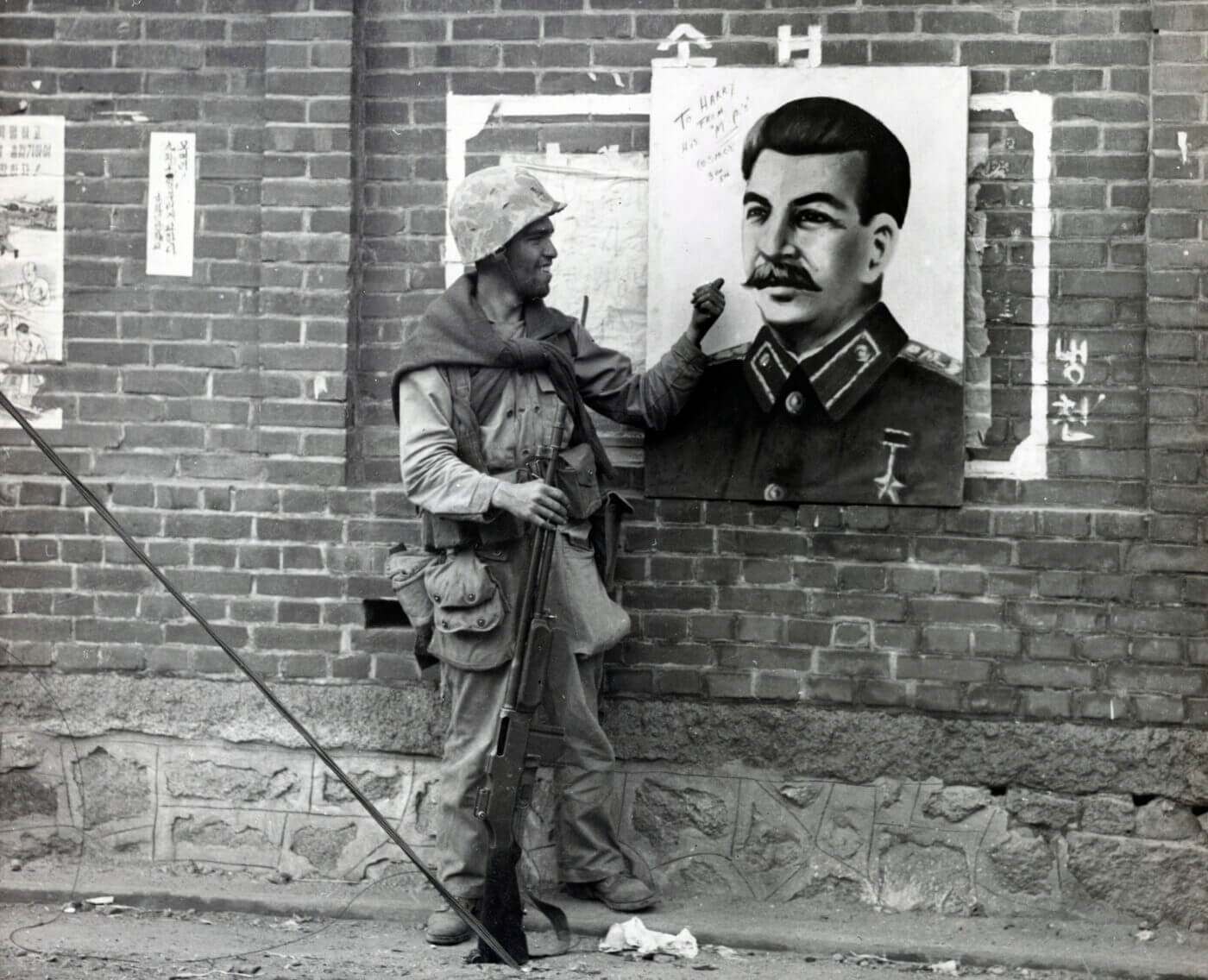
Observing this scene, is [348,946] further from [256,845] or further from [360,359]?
[360,359]

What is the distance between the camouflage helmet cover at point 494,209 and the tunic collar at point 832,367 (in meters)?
0.92

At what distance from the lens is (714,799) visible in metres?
5.80

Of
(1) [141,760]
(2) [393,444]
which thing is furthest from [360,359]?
(1) [141,760]

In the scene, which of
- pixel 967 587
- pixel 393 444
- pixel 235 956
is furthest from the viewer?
pixel 393 444

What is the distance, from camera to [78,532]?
6.18 meters

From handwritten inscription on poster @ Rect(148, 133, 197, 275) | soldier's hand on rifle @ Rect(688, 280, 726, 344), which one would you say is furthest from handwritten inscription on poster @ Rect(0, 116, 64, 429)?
soldier's hand on rifle @ Rect(688, 280, 726, 344)

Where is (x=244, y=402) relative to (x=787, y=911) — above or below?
above

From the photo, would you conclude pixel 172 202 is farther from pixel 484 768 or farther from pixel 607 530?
pixel 484 768

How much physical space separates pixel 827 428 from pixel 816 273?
21.3 inches

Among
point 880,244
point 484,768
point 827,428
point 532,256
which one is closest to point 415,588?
point 484,768

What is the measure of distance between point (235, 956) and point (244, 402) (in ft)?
6.53

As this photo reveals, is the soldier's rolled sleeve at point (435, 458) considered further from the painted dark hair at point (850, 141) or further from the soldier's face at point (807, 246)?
the painted dark hair at point (850, 141)

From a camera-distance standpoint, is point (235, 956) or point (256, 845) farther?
point (256, 845)

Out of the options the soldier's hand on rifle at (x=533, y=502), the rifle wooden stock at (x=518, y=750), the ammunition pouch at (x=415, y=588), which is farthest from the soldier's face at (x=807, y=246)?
the ammunition pouch at (x=415, y=588)
